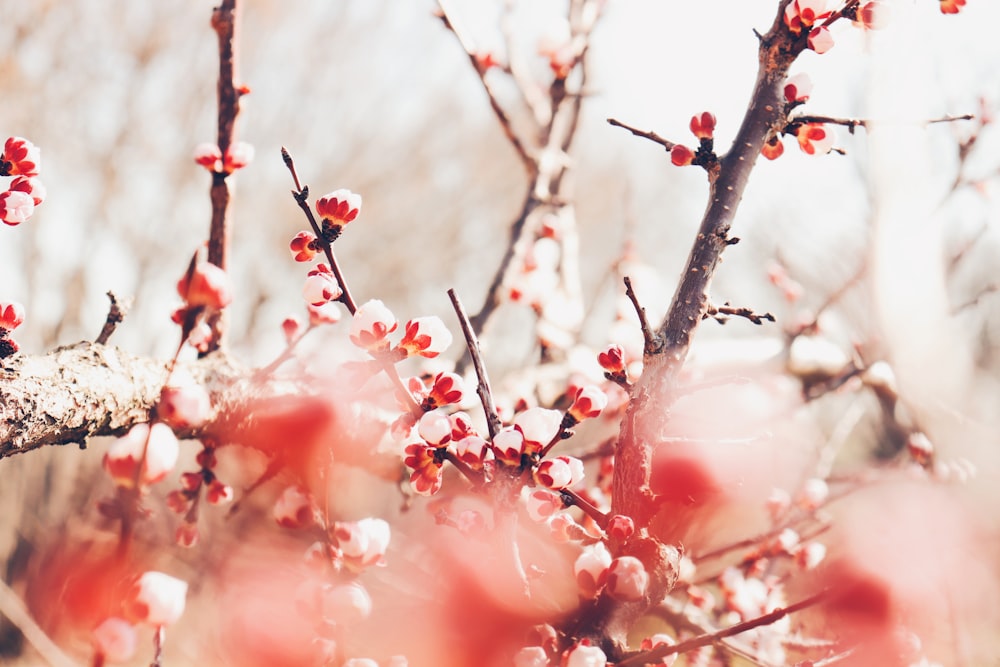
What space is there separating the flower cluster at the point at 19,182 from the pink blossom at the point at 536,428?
2.04 feet

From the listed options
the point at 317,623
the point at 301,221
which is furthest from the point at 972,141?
the point at 301,221

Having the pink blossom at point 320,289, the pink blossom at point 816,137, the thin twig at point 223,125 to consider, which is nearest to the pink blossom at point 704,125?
the pink blossom at point 816,137

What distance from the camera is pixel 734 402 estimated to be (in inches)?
65.9

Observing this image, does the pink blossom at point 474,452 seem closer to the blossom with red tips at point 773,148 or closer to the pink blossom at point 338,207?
the pink blossom at point 338,207

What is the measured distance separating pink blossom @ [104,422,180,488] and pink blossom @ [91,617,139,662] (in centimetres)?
10

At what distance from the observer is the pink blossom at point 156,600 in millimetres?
466

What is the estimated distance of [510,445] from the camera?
59 centimetres

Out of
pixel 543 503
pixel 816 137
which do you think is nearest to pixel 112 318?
pixel 543 503

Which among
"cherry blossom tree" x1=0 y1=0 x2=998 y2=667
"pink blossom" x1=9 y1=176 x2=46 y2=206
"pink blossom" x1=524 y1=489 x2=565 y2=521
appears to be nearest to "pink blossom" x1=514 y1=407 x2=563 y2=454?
"cherry blossom tree" x1=0 y1=0 x2=998 y2=667

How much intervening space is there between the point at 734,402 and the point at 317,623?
1.34m

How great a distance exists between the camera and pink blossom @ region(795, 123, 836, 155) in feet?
2.44

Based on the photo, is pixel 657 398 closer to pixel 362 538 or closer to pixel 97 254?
pixel 362 538

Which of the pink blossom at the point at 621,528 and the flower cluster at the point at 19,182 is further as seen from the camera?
the flower cluster at the point at 19,182

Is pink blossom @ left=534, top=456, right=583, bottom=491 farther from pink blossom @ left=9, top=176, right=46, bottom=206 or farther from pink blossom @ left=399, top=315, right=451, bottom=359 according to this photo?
pink blossom @ left=9, top=176, right=46, bottom=206
